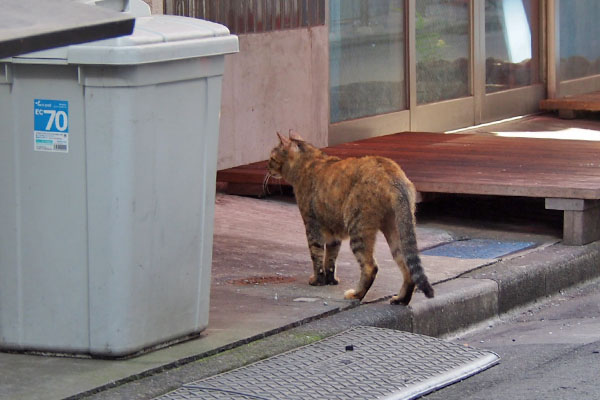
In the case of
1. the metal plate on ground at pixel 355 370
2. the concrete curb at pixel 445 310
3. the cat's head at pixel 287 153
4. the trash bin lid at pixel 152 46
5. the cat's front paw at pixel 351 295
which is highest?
the trash bin lid at pixel 152 46

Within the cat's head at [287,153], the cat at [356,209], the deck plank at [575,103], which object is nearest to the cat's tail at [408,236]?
the cat at [356,209]

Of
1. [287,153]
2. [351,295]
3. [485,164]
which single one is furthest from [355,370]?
[485,164]

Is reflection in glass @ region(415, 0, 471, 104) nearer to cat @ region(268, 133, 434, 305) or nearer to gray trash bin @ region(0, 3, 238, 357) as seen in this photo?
cat @ region(268, 133, 434, 305)

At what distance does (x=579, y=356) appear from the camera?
5.80 metres

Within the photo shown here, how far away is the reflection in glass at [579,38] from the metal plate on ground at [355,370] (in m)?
9.92

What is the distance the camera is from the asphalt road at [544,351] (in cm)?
522

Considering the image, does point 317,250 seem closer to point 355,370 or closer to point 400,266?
point 400,266

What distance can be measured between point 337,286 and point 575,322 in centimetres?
134

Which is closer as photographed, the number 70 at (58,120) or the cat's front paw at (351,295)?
the number 70 at (58,120)

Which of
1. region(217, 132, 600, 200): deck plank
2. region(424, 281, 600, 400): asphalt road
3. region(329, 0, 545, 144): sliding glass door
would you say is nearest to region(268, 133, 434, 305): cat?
region(424, 281, 600, 400): asphalt road

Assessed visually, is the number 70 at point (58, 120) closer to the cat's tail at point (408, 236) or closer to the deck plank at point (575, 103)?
the cat's tail at point (408, 236)

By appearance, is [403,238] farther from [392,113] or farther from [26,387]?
[392,113]

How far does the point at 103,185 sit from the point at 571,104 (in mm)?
9959

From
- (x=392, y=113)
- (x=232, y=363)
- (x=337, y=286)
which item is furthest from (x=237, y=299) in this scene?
(x=392, y=113)
